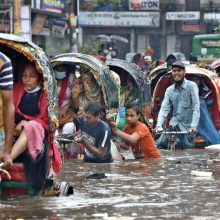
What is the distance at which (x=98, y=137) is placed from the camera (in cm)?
727

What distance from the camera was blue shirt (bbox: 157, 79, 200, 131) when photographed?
9.57 meters

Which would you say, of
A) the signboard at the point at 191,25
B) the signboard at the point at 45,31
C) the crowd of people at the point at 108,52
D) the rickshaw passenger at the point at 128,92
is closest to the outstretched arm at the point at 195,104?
the rickshaw passenger at the point at 128,92

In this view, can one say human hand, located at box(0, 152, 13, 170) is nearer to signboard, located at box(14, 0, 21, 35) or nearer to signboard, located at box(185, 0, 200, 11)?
signboard, located at box(14, 0, 21, 35)

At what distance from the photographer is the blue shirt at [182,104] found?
9570mm

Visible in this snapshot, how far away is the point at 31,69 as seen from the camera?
5.55 metres

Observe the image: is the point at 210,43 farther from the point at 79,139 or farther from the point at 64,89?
the point at 79,139

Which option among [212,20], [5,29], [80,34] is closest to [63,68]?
[5,29]

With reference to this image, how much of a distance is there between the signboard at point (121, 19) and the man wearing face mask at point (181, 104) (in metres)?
30.5

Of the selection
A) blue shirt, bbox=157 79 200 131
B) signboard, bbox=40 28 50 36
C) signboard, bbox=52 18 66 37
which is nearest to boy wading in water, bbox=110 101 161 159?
blue shirt, bbox=157 79 200 131

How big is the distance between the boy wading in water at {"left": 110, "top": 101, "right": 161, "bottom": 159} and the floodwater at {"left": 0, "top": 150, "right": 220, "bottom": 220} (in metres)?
0.18

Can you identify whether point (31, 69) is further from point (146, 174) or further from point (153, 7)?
point (153, 7)

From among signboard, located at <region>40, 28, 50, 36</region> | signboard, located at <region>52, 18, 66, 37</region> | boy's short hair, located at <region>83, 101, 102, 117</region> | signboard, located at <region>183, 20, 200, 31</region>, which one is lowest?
boy's short hair, located at <region>83, 101, 102, 117</region>

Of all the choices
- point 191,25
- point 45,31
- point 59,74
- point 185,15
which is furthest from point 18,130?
point 191,25

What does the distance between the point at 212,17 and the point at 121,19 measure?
7.03 m
